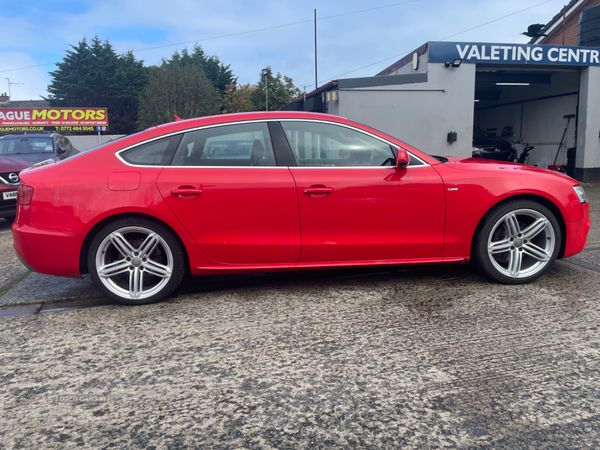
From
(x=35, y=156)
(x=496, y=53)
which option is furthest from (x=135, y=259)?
(x=496, y=53)

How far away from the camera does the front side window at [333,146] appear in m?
3.80

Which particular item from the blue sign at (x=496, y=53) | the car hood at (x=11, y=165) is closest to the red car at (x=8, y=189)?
the car hood at (x=11, y=165)

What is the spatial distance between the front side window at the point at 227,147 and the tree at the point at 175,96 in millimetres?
39982

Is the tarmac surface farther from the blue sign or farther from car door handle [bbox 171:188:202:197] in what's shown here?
the blue sign

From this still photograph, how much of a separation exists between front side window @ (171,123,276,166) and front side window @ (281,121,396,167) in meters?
0.22

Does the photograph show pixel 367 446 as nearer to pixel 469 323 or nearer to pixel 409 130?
pixel 469 323

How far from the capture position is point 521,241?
4.00 meters

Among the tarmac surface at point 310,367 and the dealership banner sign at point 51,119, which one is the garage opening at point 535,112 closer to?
the tarmac surface at point 310,367

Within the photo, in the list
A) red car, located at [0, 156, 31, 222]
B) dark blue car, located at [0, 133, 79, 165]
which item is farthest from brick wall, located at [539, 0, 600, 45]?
red car, located at [0, 156, 31, 222]

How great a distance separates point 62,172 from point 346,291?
7.79 ft

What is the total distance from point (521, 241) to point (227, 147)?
99.8 inches

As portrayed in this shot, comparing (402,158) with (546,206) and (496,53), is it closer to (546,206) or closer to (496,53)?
(546,206)

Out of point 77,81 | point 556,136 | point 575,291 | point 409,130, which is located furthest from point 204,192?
point 77,81

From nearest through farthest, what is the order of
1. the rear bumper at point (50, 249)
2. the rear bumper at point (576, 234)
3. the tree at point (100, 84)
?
1. the rear bumper at point (50, 249)
2. the rear bumper at point (576, 234)
3. the tree at point (100, 84)
